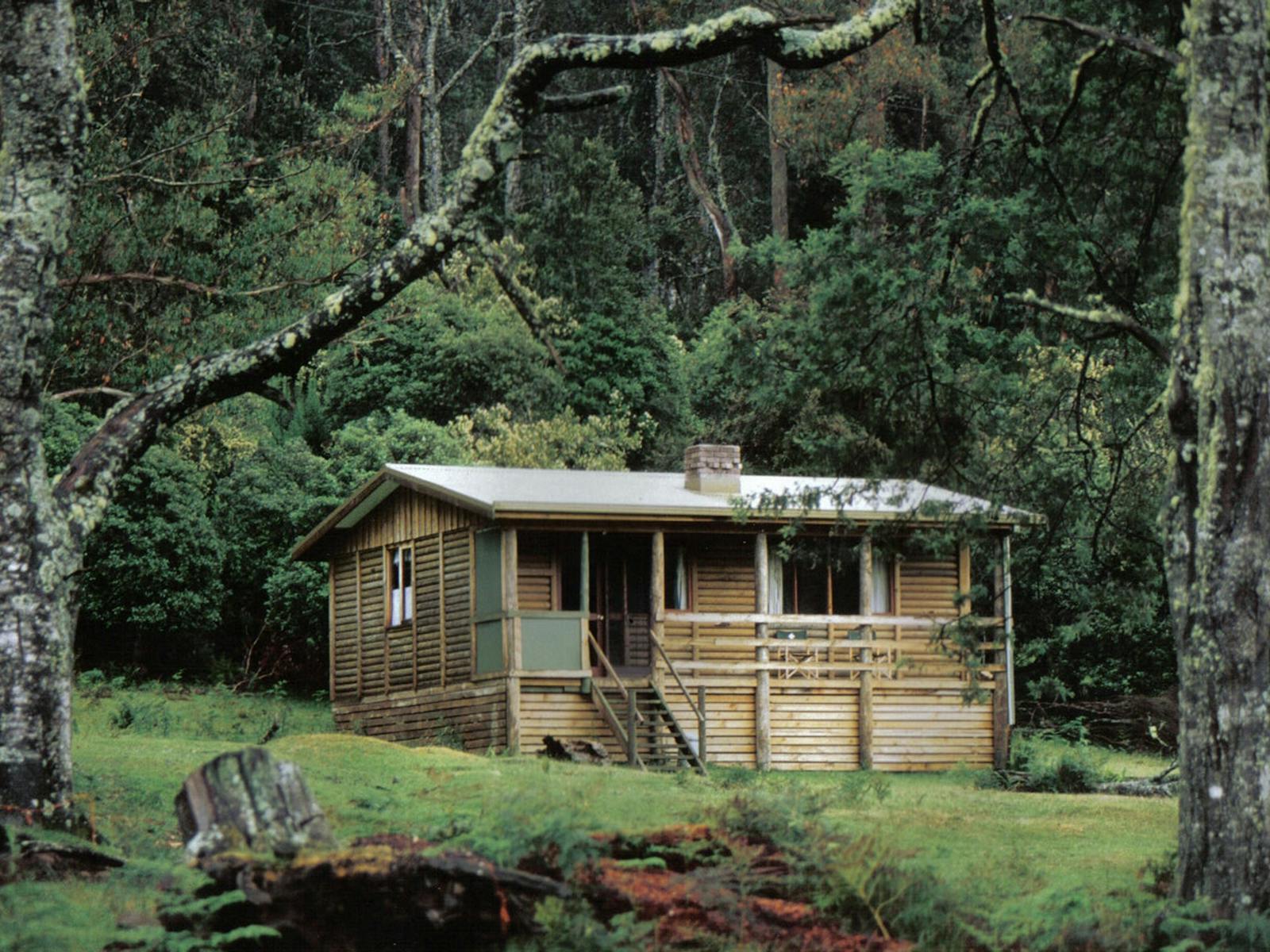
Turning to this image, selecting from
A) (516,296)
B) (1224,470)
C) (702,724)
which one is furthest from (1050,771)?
(516,296)

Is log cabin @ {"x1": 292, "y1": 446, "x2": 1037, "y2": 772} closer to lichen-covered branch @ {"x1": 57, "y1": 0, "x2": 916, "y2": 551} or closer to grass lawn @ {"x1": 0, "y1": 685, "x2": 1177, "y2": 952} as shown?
grass lawn @ {"x1": 0, "y1": 685, "x2": 1177, "y2": 952}

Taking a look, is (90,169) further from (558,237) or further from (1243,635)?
(558,237)

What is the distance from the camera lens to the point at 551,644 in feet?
90.3

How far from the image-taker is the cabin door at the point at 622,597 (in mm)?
30812

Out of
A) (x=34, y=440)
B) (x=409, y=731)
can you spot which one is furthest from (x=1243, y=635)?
(x=409, y=731)

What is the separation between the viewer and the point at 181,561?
34.8 meters

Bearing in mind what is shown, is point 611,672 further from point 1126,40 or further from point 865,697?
point 1126,40

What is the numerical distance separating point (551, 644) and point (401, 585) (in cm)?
461

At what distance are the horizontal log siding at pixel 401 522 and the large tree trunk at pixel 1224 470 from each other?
57.4 ft

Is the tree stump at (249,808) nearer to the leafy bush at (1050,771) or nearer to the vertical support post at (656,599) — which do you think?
the leafy bush at (1050,771)

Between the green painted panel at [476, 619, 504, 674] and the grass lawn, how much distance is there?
3526 millimetres

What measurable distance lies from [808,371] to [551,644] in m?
11.5

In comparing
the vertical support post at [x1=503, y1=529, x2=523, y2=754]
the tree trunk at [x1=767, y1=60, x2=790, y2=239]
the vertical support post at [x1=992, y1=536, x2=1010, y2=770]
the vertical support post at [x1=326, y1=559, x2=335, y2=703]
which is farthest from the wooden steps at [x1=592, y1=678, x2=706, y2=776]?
the tree trunk at [x1=767, y1=60, x2=790, y2=239]

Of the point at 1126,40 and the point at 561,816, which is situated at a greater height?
the point at 1126,40
